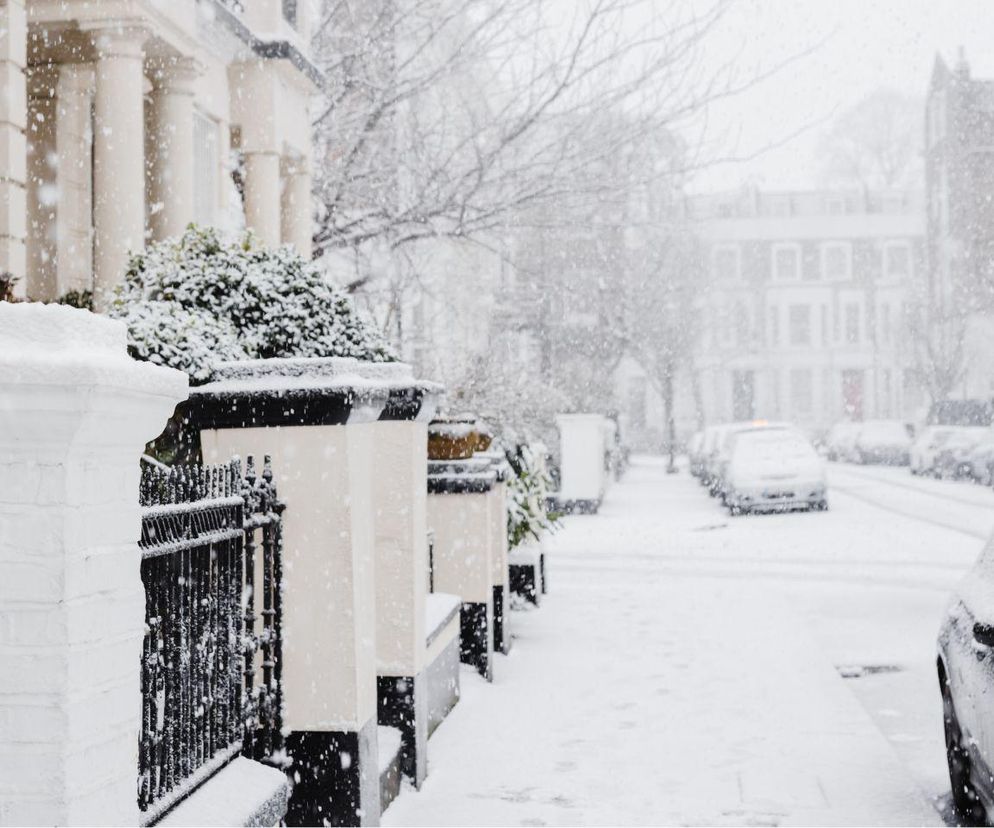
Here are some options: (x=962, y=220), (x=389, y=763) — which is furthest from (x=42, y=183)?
(x=962, y=220)

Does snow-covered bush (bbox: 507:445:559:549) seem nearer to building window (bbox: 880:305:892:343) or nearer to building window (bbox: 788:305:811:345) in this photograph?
building window (bbox: 880:305:892:343)

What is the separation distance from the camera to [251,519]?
430cm

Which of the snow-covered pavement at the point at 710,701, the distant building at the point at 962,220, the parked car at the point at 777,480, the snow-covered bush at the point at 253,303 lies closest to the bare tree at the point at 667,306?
the distant building at the point at 962,220

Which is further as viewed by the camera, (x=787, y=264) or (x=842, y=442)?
(x=787, y=264)

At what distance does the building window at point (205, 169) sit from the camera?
11.4 meters

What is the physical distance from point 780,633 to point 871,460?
3318cm

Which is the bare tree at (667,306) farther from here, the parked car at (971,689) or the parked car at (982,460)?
the parked car at (971,689)

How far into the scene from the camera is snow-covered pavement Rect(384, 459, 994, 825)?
547 cm

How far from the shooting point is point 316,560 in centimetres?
466

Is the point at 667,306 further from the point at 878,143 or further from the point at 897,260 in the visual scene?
the point at 878,143

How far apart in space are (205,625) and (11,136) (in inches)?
211

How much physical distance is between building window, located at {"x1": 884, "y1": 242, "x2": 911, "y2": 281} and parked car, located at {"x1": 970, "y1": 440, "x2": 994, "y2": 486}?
31.5 m

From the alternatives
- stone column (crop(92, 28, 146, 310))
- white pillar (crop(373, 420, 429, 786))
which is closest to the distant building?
stone column (crop(92, 28, 146, 310))

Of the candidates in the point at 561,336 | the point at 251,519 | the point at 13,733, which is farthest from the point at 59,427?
the point at 561,336
